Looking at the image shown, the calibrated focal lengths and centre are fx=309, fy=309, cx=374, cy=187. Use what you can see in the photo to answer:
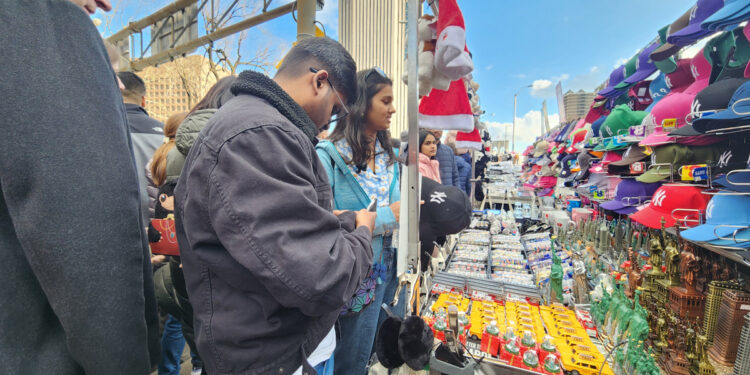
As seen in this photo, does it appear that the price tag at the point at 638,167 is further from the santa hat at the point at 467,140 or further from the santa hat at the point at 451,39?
the santa hat at the point at 451,39

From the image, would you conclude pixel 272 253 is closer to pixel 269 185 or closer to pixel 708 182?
pixel 269 185

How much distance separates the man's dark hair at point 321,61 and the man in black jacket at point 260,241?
141 millimetres

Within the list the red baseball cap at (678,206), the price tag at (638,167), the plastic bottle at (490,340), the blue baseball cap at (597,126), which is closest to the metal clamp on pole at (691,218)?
the red baseball cap at (678,206)

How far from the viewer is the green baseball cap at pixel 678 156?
232 centimetres

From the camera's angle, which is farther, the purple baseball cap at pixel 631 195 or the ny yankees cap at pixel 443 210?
the purple baseball cap at pixel 631 195

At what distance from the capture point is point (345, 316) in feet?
5.22

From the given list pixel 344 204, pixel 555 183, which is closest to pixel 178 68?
pixel 344 204

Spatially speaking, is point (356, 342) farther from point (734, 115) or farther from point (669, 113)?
point (669, 113)

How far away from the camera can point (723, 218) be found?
1764mm

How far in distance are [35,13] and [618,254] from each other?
4305mm

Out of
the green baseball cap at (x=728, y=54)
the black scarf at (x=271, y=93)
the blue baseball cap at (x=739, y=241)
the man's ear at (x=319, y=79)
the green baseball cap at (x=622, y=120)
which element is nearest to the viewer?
the black scarf at (x=271, y=93)

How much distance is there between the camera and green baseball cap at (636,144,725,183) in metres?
2.32

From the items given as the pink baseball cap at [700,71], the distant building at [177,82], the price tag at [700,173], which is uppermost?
the distant building at [177,82]

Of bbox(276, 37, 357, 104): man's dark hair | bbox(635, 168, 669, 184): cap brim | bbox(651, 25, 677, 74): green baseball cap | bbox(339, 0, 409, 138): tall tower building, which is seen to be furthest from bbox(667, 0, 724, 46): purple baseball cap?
bbox(339, 0, 409, 138): tall tower building
